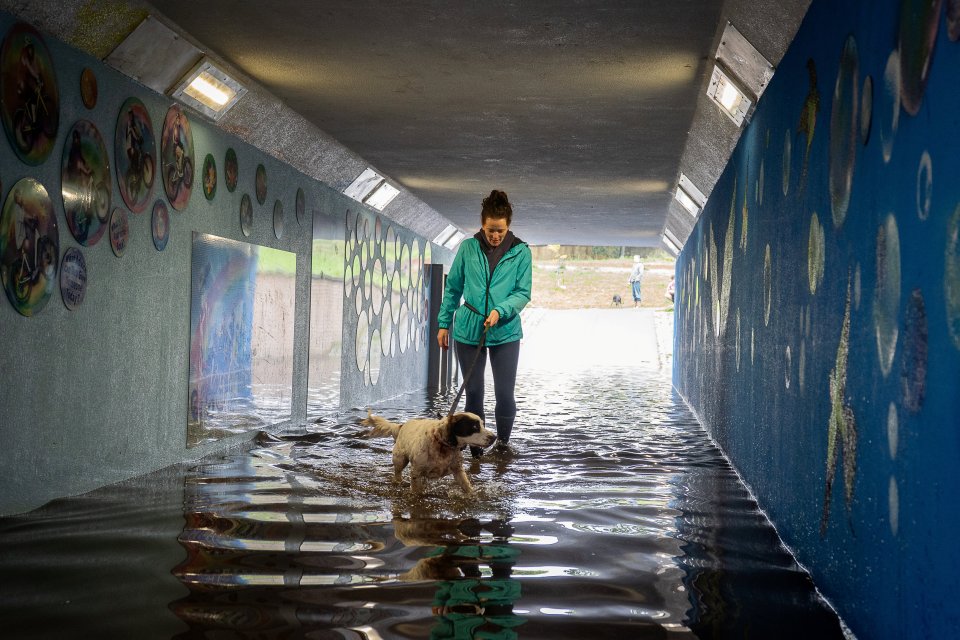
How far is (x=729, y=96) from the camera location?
7215mm

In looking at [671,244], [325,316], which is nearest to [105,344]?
[325,316]

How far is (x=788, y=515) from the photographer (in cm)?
468

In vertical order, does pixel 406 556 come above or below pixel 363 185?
below

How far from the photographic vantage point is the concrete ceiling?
19.5ft

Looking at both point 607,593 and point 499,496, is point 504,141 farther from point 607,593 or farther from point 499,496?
point 607,593

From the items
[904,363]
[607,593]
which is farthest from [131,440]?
[904,363]

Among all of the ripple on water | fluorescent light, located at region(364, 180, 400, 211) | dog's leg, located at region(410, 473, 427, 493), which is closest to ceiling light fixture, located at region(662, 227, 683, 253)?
fluorescent light, located at region(364, 180, 400, 211)

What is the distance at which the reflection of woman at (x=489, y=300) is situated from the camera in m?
7.15

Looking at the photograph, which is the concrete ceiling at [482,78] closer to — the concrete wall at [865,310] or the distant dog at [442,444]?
the concrete wall at [865,310]

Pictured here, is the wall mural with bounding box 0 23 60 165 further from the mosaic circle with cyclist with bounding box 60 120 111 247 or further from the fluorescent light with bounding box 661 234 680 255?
the fluorescent light with bounding box 661 234 680 255

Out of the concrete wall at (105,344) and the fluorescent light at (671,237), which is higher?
the fluorescent light at (671,237)

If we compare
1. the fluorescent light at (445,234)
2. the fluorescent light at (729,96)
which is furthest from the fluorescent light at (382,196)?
the fluorescent light at (729,96)

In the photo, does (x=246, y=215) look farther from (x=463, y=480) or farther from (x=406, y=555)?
(x=406, y=555)

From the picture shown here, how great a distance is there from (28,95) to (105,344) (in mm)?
1598
